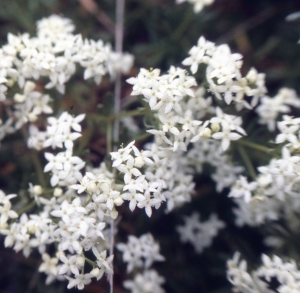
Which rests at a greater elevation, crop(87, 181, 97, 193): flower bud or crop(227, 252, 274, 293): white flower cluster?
crop(87, 181, 97, 193): flower bud

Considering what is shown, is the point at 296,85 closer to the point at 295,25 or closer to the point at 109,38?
the point at 295,25

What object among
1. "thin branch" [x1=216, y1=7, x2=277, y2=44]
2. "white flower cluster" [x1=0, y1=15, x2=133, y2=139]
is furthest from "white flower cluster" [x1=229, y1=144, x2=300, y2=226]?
"thin branch" [x1=216, y1=7, x2=277, y2=44]

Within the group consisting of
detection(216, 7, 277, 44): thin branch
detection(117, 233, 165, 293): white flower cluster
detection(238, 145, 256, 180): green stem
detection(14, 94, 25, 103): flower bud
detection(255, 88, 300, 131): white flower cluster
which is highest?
detection(216, 7, 277, 44): thin branch

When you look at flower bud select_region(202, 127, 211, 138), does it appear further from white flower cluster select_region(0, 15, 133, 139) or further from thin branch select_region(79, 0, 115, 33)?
thin branch select_region(79, 0, 115, 33)

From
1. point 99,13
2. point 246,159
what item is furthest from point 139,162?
point 99,13

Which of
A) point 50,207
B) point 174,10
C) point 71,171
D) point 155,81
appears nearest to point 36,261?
point 50,207

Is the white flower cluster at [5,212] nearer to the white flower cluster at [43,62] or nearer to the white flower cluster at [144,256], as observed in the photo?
the white flower cluster at [43,62]
